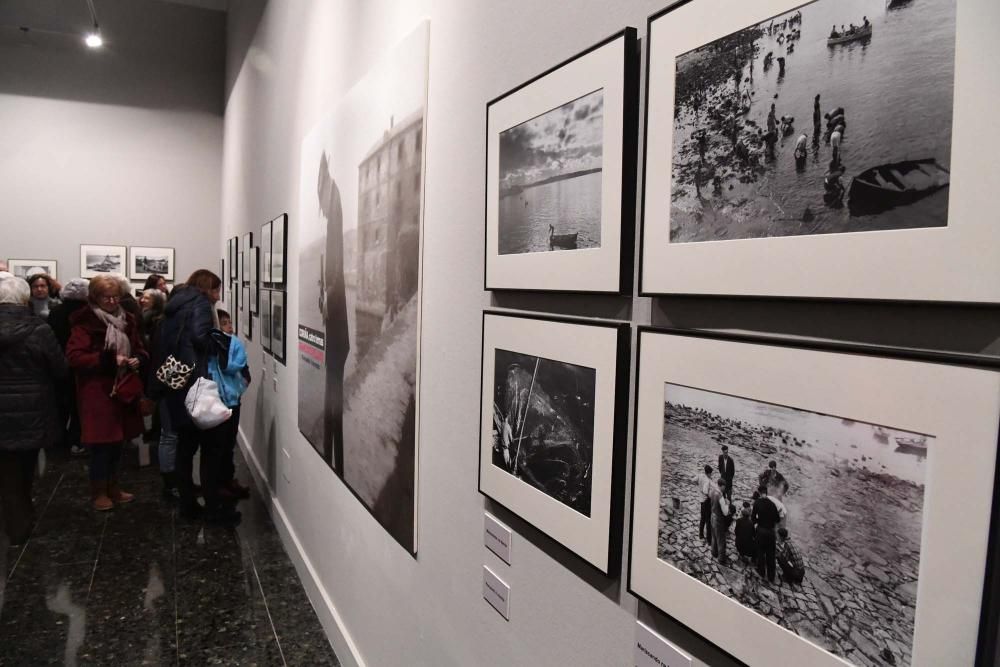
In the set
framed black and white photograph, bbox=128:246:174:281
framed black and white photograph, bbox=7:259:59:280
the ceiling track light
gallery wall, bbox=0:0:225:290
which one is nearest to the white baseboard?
framed black and white photograph, bbox=128:246:174:281

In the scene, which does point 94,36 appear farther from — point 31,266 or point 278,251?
point 278,251

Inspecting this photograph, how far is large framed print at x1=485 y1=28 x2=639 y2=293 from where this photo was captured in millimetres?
1222

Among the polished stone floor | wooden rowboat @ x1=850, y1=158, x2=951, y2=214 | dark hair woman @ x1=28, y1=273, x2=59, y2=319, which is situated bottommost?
the polished stone floor

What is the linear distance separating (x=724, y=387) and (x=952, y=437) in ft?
1.06

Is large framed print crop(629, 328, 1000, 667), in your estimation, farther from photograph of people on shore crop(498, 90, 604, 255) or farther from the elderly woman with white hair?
the elderly woman with white hair

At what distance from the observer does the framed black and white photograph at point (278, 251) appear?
15.9 feet

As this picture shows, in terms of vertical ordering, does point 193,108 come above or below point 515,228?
above

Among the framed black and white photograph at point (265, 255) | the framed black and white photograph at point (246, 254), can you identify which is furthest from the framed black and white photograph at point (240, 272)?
the framed black and white photograph at point (265, 255)

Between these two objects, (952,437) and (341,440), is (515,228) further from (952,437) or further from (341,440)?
(341,440)

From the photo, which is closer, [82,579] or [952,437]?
[952,437]

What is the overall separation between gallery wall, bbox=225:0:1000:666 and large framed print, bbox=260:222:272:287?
5.21ft

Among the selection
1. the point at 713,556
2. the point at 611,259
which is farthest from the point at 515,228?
the point at 713,556

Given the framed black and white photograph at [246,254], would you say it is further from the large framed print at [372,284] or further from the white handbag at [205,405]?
the large framed print at [372,284]

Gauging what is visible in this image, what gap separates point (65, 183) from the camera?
980 centimetres
